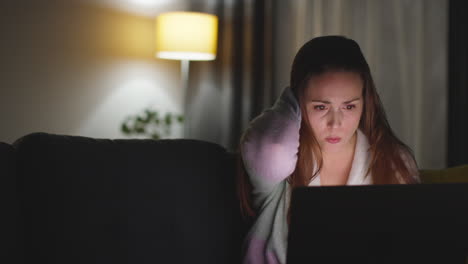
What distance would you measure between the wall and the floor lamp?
31 cm

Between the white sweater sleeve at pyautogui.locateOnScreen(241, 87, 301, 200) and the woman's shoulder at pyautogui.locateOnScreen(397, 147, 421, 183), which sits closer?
the white sweater sleeve at pyautogui.locateOnScreen(241, 87, 301, 200)

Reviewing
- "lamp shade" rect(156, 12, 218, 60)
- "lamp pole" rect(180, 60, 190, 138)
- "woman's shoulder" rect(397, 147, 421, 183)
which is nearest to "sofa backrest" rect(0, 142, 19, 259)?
"woman's shoulder" rect(397, 147, 421, 183)

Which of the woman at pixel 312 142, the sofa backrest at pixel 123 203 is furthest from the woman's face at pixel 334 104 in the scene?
the sofa backrest at pixel 123 203

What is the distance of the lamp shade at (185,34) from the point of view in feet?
10.0

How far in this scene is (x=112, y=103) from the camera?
3.29 meters

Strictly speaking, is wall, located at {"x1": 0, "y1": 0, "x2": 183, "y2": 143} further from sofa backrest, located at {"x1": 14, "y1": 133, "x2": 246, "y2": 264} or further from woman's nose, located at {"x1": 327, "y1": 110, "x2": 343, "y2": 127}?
woman's nose, located at {"x1": 327, "y1": 110, "x2": 343, "y2": 127}

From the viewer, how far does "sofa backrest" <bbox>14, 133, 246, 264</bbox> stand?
117 centimetres

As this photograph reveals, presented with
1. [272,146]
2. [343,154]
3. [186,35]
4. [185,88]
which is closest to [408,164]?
[343,154]

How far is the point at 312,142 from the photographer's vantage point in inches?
52.9

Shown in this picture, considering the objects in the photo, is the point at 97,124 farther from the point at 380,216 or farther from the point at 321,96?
the point at 380,216

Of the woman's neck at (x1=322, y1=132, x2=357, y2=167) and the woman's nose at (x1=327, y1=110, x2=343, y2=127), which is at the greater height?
the woman's nose at (x1=327, y1=110, x2=343, y2=127)

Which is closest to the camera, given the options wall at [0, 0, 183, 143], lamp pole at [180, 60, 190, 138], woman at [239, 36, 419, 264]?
woman at [239, 36, 419, 264]

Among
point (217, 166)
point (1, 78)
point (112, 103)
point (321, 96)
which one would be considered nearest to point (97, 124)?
point (112, 103)

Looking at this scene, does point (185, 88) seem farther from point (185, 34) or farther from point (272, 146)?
point (272, 146)
